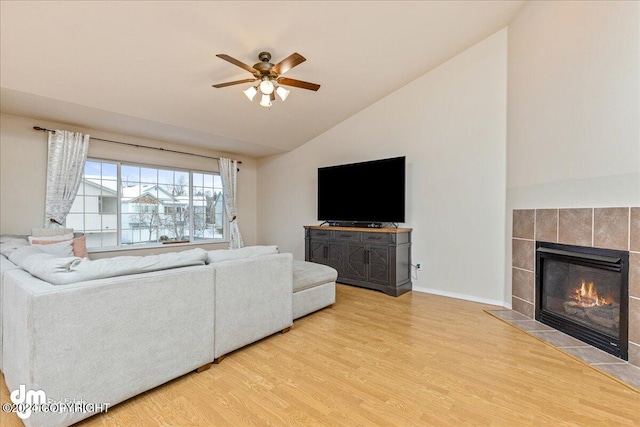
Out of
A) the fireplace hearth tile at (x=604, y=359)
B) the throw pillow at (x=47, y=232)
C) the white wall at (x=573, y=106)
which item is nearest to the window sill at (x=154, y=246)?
the throw pillow at (x=47, y=232)

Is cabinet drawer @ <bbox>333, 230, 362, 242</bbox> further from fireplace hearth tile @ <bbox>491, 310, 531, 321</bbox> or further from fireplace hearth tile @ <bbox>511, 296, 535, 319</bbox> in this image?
fireplace hearth tile @ <bbox>511, 296, 535, 319</bbox>

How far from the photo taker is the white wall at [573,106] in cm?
229

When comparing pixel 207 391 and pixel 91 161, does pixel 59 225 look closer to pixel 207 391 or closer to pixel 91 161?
pixel 91 161

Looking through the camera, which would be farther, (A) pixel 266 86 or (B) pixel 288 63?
(A) pixel 266 86

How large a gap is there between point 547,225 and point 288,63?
2998 mm

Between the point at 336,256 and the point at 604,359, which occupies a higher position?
the point at 336,256

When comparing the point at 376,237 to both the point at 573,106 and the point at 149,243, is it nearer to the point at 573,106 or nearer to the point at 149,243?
the point at 573,106

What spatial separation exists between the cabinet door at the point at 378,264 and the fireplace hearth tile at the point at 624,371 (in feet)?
7.41

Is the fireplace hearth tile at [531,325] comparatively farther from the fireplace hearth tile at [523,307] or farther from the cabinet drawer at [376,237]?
the cabinet drawer at [376,237]

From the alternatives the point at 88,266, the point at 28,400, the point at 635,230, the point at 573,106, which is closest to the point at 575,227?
the point at 635,230

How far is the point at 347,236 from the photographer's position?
455 cm

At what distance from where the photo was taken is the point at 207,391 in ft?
6.23

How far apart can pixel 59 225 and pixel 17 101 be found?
1.63 m

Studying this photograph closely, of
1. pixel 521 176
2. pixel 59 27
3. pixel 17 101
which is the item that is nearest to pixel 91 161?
pixel 17 101
